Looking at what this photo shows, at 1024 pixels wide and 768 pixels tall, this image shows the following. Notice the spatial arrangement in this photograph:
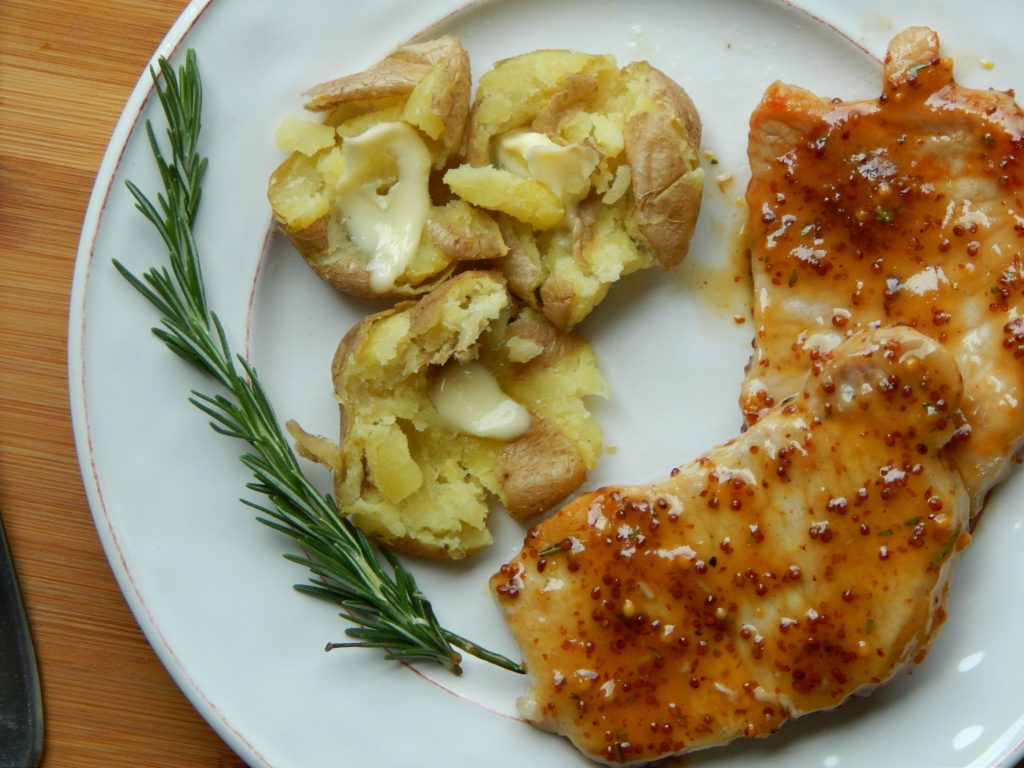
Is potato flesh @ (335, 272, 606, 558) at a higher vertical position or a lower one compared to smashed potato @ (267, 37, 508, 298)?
lower

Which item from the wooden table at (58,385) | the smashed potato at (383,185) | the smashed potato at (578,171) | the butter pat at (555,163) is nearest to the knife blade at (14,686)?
the wooden table at (58,385)

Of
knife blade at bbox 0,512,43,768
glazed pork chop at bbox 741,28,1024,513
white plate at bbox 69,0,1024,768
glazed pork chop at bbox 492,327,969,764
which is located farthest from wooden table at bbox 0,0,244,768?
glazed pork chop at bbox 741,28,1024,513

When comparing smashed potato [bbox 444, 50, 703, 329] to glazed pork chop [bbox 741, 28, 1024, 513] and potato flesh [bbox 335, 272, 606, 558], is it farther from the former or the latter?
glazed pork chop [bbox 741, 28, 1024, 513]

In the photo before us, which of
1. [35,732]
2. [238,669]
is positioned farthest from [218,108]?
[35,732]

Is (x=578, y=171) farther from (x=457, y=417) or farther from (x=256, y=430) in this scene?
(x=256, y=430)

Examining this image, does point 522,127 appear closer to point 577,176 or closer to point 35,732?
point 577,176

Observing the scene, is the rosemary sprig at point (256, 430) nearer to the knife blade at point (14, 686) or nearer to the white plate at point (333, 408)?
the white plate at point (333, 408)

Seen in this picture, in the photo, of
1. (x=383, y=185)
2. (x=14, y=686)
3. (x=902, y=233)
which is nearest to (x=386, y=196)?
(x=383, y=185)
